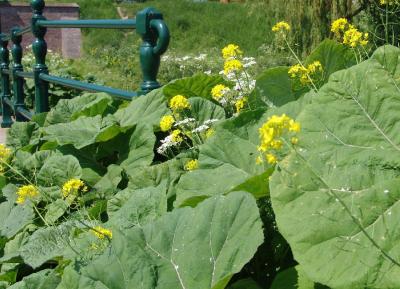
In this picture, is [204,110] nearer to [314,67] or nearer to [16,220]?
[314,67]

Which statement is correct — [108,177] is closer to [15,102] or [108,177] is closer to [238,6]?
[15,102]

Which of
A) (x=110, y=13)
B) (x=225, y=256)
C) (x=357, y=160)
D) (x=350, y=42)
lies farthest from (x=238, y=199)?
(x=110, y=13)

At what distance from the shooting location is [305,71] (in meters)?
1.82

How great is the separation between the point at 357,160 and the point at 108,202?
0.98 m

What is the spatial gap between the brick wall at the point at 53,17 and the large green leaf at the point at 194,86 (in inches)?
1004

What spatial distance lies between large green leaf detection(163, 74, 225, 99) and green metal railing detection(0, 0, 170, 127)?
0.96 ft

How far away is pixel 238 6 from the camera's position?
3403 cm

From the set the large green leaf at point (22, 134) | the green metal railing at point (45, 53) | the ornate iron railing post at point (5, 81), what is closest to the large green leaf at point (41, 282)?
the green metal railing at point (45, 53)

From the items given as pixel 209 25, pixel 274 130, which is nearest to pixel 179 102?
pixel 274 130

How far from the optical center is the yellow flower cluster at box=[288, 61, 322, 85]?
1822 mm

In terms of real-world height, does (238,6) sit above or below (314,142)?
below

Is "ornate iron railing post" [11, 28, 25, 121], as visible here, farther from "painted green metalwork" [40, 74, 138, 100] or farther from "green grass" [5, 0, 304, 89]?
"green grass" [5, 0, 304, 89]

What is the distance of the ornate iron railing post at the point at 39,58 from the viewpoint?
4797 mm

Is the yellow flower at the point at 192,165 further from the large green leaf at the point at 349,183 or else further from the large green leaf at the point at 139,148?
the large green leaf at the point at 349,183
